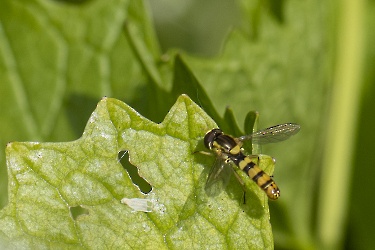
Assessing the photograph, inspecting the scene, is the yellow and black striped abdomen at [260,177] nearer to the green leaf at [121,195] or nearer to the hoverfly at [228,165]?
the hoverfly at [228,165]

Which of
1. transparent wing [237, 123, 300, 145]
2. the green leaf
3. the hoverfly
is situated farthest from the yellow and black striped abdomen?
transparent wing [237, 123, 300, 145]

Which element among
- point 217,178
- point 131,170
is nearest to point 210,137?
point 217,178

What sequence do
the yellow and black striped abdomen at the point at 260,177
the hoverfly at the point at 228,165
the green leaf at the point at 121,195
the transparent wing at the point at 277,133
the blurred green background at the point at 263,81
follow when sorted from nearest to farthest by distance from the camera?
the green leaf at the point at 121,195 → the hoverfly at the point at 228,165 → the yellow and black striped abdomen at the point at 260,177 → the transparent wing at the point at 277,133 → the blurred green background at the point at 263,81

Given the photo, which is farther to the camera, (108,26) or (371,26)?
(371,26)

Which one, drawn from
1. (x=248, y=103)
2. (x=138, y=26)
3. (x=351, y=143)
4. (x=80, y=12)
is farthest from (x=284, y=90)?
(x=80, y=12)

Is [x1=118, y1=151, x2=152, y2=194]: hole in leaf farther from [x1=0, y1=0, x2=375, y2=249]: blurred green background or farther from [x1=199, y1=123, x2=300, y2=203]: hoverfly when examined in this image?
[x1=0, y1=0, x2=375, y2=249]: blurred green background

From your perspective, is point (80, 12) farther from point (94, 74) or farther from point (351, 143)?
point (351, 143)

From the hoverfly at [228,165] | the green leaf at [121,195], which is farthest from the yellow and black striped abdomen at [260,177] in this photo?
the green leaf at [121,195]
